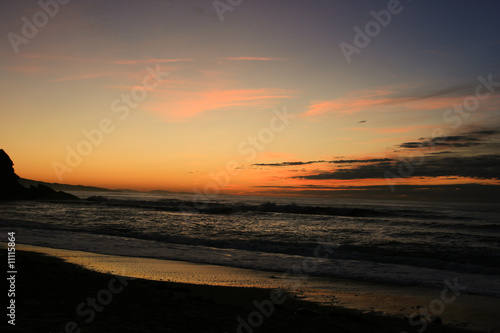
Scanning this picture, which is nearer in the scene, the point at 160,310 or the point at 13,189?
the point at 160,310

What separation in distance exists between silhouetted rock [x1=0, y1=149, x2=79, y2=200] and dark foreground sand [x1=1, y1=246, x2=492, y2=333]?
78215 millimetres

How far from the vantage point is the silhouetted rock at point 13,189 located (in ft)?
240

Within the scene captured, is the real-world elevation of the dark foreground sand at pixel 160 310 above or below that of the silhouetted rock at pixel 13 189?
below

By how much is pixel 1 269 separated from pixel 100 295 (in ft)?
14.2

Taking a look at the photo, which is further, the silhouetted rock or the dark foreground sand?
the silhouetted rock

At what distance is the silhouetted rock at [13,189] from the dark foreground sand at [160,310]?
78.2 m

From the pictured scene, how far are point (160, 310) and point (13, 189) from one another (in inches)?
3332

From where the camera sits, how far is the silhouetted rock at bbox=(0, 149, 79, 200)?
73.2 metres

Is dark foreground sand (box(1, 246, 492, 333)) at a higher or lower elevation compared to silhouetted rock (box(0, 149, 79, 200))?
lower

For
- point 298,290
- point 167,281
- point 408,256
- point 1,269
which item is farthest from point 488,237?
point 1,269

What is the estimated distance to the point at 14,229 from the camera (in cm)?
2284

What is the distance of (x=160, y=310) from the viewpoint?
6918 millimetres

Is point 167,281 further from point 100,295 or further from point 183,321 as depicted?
point 183,321

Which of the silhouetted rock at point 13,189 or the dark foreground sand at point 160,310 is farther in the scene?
the silhouetted rock at point 13,189
